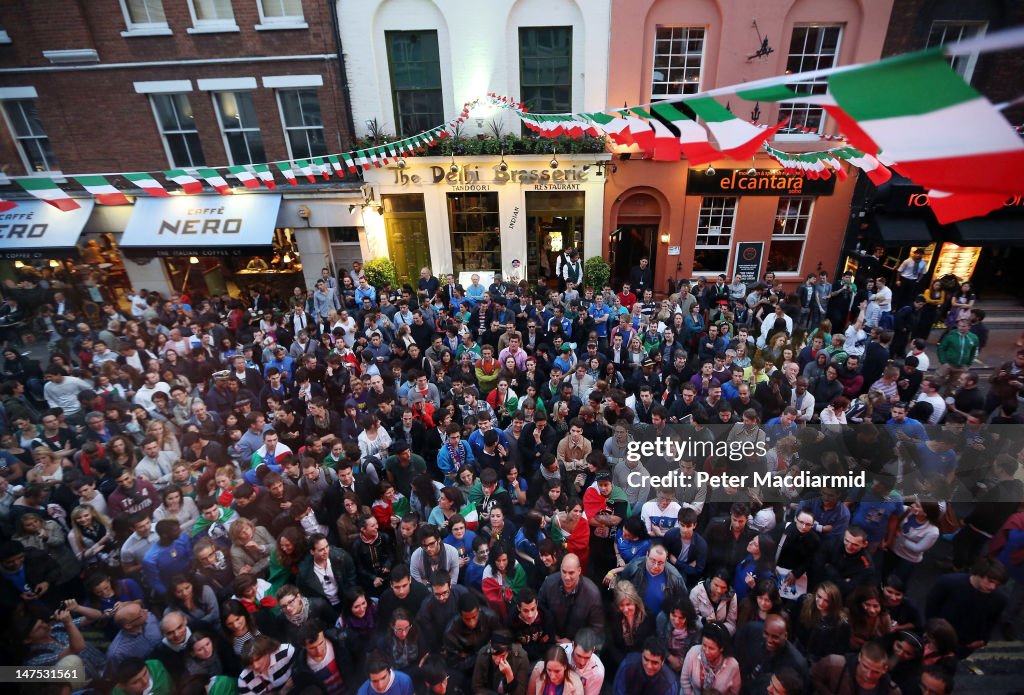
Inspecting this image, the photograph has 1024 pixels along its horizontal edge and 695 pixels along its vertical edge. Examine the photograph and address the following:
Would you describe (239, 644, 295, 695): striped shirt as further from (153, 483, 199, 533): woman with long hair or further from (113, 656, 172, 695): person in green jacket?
(153, 483, 199, 533): woman with long hair

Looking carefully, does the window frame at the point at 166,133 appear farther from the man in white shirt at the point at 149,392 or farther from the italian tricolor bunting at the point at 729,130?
the italian tricolor bunting at the point at 729,130

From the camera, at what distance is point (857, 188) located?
12.7 metres

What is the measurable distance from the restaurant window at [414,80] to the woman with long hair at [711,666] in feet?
45.4

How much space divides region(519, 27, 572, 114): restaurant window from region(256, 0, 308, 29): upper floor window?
5.94 m

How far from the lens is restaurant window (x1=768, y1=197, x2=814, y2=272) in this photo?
43.7ft

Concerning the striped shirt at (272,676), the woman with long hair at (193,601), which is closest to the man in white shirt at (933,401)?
the striped shirt at (272,676)

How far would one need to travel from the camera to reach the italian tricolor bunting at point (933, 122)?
1893 mm

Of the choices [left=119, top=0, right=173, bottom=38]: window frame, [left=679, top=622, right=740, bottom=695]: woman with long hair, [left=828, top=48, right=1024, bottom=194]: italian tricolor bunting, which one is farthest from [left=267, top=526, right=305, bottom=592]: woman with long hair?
[left=119, top=0, right=173, bottom=38]: window frame

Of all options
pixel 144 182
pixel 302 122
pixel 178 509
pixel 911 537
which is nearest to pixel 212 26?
pixel 302 122

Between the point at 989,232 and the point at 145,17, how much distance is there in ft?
75.3

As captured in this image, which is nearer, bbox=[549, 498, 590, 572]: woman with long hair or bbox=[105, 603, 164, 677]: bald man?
bbox=[105, 603, 164, 677]: bald man

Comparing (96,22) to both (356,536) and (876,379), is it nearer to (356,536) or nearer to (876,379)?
(356,536)

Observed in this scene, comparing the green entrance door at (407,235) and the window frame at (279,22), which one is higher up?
the window frame at (279,22)

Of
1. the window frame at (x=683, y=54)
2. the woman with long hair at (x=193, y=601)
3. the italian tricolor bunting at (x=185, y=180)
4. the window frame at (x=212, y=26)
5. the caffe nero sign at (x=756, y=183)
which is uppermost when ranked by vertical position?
the window frame at (x=212, y=26)
